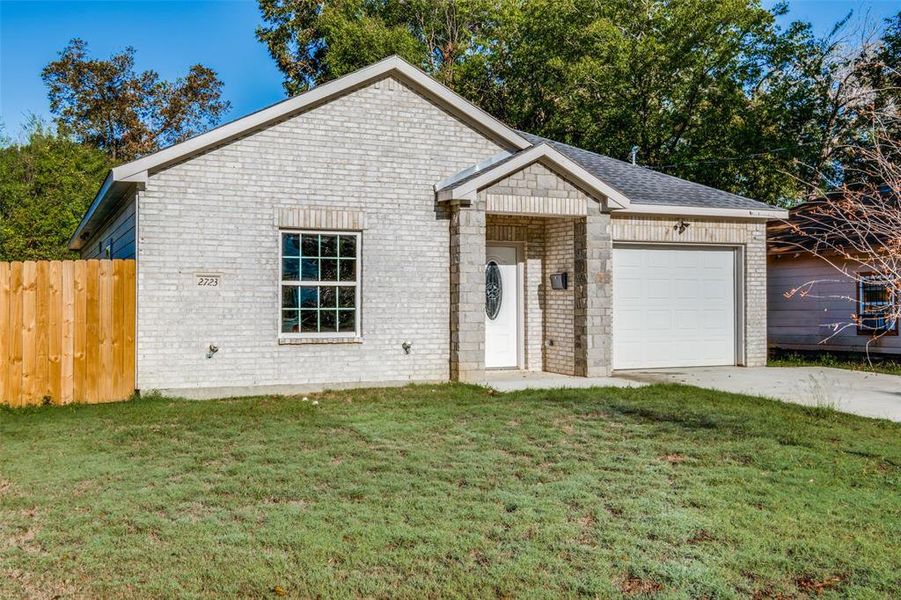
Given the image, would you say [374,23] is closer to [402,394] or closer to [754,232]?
[754,232]

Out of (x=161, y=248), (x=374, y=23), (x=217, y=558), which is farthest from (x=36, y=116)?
(x=217, y=558)

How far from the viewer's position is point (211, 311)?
35.8 ft

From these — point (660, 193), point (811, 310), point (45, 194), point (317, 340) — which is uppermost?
point (45, 194)

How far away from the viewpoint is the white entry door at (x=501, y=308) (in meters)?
13.6

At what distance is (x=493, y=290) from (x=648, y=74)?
55.8 ft

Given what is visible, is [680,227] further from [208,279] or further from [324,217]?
[208,279]

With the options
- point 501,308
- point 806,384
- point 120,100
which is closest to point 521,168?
point 501,308

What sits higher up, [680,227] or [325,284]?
[680,227]

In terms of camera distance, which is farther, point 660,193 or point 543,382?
point 660,193

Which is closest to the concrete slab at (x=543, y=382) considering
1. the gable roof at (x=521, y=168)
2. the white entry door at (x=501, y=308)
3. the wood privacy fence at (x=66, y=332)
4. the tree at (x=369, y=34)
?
the white entry door at (x=501, y=308)

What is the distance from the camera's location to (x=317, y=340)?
37.7 ft

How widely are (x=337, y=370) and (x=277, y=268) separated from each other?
1.88 metres

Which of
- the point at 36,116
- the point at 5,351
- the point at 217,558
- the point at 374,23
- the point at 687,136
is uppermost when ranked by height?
the point at 374,23

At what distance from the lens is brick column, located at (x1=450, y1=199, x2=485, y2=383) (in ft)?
38.8
